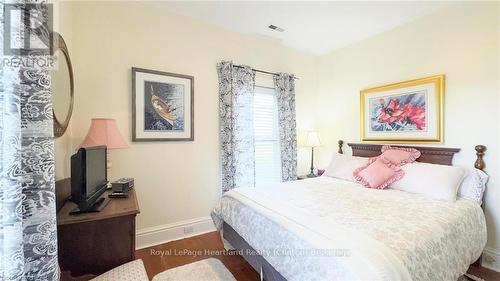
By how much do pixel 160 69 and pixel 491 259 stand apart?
13.3 feet

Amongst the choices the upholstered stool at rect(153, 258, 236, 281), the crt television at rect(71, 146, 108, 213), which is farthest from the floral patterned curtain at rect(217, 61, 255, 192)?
the crt television at rect(71, 146, 108, 213)

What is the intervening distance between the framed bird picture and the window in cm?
105

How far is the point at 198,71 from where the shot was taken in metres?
3.03

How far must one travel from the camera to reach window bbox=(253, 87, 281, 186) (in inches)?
139

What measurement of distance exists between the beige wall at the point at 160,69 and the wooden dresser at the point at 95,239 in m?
0.76

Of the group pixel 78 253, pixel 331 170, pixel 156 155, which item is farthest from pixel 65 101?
pixel 331 170

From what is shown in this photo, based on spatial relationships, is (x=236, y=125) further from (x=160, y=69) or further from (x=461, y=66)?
(x=461, y=66)

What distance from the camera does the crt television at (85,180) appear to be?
58.9 inches

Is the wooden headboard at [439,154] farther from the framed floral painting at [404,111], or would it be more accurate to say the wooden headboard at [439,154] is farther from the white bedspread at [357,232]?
the white bedspread at [357,232]

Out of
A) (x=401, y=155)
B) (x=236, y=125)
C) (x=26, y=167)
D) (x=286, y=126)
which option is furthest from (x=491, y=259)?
(x=26, y=167)

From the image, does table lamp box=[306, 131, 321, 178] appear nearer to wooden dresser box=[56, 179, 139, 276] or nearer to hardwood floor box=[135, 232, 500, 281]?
hardwood floor box=[135, 232, 500, 281]

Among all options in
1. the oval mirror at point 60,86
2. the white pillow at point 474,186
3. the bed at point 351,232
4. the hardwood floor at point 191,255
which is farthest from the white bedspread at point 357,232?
the oval mirror at point 60,86

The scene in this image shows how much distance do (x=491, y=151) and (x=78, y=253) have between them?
12.0ft

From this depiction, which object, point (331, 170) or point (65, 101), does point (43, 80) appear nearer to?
point (65, 101)
